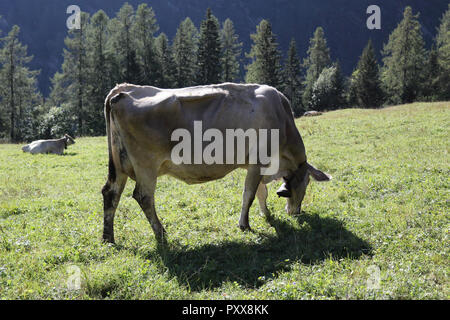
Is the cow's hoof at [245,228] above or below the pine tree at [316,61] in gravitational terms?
below

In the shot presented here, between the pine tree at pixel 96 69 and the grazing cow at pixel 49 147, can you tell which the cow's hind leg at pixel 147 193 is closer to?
the grazing cow at pixel 49 147

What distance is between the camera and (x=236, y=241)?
672cm

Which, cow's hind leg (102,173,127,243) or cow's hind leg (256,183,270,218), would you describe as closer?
cow's hind leg (102,173,127,243)

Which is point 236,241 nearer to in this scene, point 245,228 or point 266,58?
point 245,228

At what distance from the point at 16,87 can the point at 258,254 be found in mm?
48227

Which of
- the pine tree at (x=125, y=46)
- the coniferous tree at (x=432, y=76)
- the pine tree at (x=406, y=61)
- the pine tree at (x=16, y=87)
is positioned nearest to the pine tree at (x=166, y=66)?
the pine tree at (x=125, y=46)

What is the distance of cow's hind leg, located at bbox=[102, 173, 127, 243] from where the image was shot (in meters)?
6.71

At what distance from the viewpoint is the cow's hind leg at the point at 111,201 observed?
671cm

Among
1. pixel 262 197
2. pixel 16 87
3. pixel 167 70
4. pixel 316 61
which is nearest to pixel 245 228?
pixel 262 197

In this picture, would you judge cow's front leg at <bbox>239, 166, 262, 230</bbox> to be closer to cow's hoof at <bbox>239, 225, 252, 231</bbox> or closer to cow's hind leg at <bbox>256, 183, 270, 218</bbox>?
cow's hoof at <bbox>239, 225, 252, 231</bbox>

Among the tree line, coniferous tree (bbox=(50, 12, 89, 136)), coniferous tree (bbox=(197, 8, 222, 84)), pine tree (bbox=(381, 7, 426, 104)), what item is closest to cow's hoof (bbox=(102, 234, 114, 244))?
the tree line

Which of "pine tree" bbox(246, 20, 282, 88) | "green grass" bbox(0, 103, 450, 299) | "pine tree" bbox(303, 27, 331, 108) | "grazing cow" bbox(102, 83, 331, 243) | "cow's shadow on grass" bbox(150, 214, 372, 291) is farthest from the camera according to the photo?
"pine tree" bbox(303, 27, 331, 108)

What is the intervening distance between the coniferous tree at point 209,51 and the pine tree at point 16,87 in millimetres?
23836

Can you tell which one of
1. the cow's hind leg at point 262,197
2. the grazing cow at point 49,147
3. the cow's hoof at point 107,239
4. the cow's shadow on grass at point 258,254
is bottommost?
the cow's shadow on grass at point 258,254
